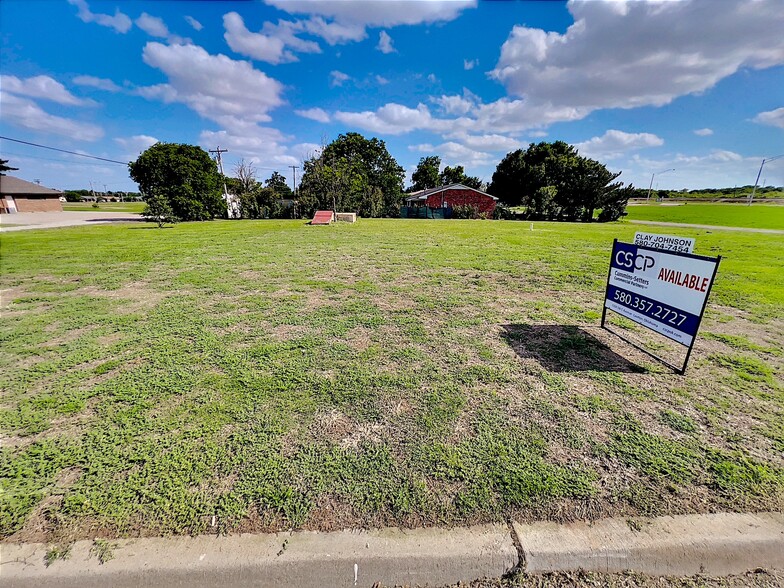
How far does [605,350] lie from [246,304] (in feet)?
17.6

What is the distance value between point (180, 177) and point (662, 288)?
34.5 metres

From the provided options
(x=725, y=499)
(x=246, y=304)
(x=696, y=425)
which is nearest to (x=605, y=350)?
(x=696, y=425)

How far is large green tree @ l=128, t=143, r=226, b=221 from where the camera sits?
27.7 metres

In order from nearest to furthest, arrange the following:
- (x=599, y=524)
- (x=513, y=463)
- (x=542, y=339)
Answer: (x=599, y=524), (x=513, y=463), (x=542, y=339)

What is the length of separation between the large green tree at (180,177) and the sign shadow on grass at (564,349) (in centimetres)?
3058

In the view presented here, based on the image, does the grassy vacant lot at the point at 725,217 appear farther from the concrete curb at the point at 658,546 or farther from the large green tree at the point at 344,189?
the concrete curb at the point at 658,546

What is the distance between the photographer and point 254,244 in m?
13.1

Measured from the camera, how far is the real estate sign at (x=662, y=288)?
3262mm

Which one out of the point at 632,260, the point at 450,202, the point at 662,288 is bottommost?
the point at 662,288

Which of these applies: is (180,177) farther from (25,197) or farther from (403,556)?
(403,556)

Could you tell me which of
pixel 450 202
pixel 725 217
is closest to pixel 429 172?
pixel 450 202

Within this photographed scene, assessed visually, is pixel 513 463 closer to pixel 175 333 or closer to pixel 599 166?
pixel 175 333

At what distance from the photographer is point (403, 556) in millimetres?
1683

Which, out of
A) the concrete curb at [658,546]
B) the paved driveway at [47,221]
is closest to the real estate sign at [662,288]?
the concrete curb at [658,546]
